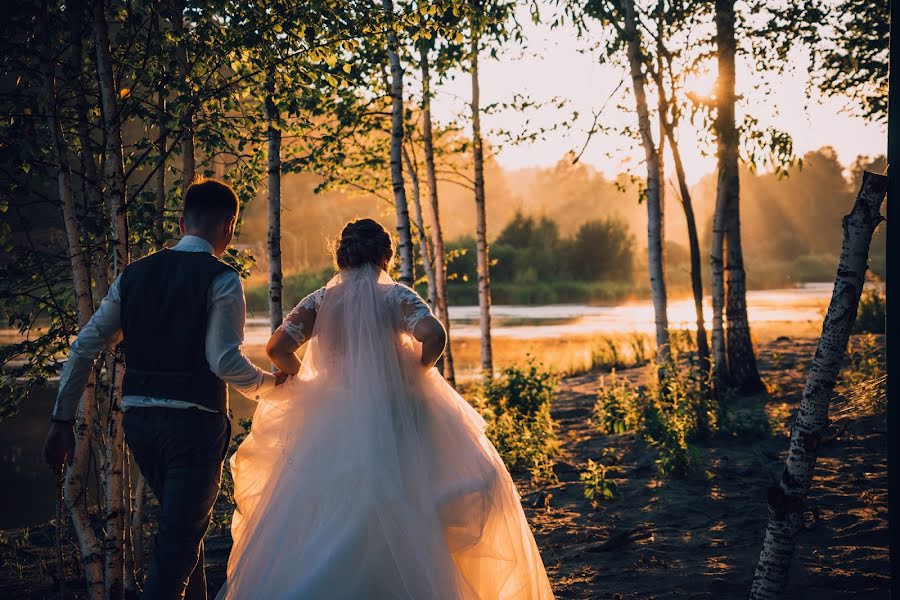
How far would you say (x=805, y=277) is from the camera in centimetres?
6172

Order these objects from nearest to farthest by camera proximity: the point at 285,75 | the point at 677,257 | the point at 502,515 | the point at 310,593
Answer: the point at 310,593 < the point at 502,515 < the point at 285,75 < the point at 677,257

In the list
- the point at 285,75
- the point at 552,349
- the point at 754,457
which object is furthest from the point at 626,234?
the point at 285,75

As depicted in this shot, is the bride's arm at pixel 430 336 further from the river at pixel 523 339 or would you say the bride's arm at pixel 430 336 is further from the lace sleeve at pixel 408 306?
the river at pixel 523 339

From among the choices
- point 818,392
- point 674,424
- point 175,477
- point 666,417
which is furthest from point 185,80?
point 666,417

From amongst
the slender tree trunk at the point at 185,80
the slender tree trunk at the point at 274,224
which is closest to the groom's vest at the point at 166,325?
the slender tree trunk at the point at 185,80

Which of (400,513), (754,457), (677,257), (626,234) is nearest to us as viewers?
(400,513)

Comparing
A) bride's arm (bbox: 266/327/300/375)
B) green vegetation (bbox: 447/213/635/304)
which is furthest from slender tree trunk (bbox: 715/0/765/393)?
green vegetation (bbox: 447/213/635/304)

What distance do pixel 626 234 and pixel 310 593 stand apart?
42941mm

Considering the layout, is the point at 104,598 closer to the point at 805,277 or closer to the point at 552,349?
the point at 552,349

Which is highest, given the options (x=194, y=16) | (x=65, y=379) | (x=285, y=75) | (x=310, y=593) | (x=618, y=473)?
(x=194, y=16)

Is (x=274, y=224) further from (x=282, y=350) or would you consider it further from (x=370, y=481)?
(x=370, y=481)

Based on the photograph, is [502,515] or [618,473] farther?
[618,473]

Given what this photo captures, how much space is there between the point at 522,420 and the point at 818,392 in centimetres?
579

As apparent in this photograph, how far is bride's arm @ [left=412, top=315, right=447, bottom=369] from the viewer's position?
12.1ft
